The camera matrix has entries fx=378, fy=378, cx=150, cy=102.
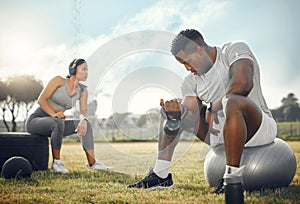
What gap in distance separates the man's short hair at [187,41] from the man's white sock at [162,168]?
1.07 m

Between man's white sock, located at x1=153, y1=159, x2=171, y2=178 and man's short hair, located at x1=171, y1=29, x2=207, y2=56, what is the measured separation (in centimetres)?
107

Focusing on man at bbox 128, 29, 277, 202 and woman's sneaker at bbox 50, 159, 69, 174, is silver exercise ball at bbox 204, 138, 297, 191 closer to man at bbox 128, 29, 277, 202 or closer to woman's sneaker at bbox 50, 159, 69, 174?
man at bbox 128, 29, 277, 202

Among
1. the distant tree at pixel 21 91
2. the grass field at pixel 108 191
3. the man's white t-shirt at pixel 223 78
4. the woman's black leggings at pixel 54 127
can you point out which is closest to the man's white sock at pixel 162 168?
the grass field at pixel 108 191

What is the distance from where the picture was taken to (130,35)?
4574 mm

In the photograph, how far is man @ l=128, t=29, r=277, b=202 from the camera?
8.33 feet

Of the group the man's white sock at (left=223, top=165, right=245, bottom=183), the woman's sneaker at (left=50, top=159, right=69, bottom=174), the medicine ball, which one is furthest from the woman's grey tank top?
the man's white sock at (left=223, top=165, right=245, bottom=183)

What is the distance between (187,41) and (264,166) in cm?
125

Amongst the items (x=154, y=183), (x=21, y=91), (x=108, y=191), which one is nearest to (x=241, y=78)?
(x=154, y=183)

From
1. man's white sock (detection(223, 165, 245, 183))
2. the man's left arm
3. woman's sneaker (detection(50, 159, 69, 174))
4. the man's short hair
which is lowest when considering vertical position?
woman's sneaker (detection(50, 159, 69, 174))

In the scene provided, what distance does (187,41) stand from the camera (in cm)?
307

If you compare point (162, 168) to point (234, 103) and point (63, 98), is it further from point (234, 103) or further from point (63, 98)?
point (63, 98)

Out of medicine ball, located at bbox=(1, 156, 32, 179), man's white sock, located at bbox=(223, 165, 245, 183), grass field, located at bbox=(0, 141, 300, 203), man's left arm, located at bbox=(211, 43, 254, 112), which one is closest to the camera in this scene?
man's white sock, located at bbox=(223, 165, 245, 183)

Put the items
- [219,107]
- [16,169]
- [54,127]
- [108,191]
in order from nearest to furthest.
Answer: [219,107], [108,191], [16,169], [54,127]

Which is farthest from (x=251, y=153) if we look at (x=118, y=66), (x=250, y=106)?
(x=118, y=66)
